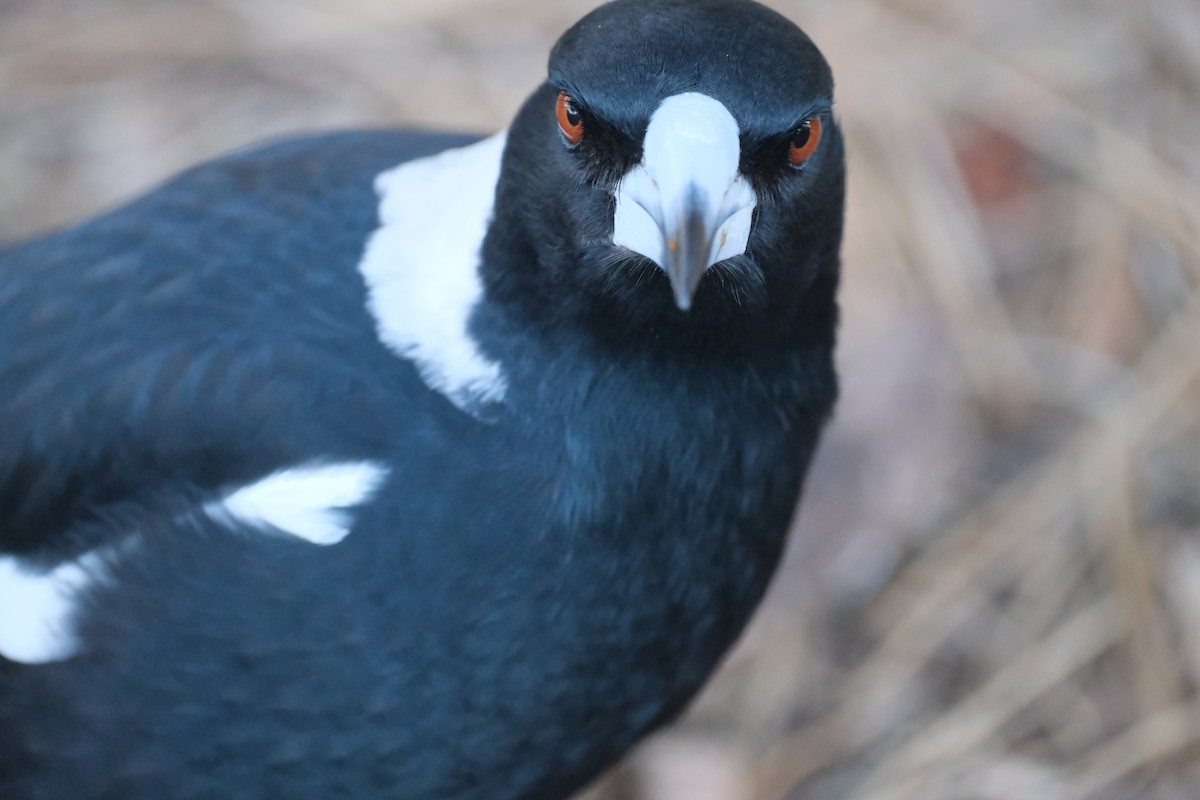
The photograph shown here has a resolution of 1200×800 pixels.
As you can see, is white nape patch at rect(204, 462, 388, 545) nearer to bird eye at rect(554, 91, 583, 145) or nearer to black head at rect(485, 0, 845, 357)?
black head at rect(485, 0, 845, 357)

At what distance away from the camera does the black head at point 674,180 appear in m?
1.20

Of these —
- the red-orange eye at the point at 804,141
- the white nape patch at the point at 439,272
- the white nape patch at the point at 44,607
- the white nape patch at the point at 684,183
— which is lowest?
the white nape patch at the point at 684,183

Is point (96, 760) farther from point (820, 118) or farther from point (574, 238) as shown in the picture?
point (820, 118)

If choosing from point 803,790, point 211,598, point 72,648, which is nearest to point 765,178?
point 211,598

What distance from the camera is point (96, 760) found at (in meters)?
1.52

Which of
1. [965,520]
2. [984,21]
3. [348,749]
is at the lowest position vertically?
[348,749]

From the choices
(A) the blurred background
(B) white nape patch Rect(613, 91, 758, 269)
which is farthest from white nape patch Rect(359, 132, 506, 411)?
(A) the blurred background

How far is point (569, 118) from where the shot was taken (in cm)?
128

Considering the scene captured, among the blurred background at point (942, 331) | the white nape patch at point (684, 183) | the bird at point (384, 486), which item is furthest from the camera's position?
the blurred background at point (942, 331)

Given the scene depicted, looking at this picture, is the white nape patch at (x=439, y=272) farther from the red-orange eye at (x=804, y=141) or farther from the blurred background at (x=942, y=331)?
the blurred background at (x=942, y=331)

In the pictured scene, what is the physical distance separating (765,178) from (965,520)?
129cm

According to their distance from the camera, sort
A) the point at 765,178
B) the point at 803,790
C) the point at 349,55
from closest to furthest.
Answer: the point at 765,178, the point at 803,790, the point at 349,55

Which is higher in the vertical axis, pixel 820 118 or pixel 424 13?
pixel 424 13

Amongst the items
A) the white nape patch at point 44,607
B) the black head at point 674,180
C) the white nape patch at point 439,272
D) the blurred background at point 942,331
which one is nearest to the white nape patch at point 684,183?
the black head at point 674,180
